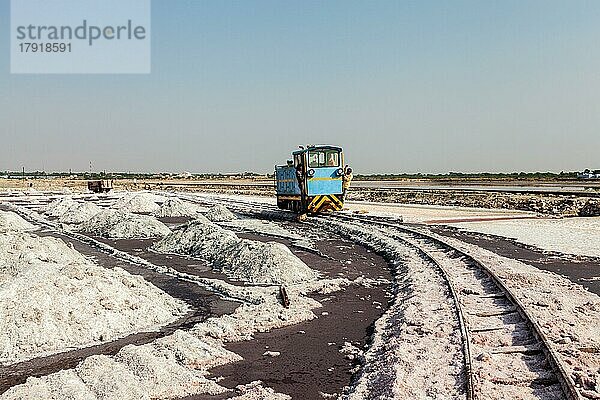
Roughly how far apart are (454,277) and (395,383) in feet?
22.9

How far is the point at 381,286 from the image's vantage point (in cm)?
1290

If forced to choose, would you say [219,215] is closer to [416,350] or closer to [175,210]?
[175,210]

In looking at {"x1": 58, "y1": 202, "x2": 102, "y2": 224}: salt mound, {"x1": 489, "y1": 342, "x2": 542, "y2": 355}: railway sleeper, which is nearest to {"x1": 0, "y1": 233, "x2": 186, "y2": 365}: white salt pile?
{"x1": 489, "y1": 342, "x2": 542, "y2": 355}: railway sleeper

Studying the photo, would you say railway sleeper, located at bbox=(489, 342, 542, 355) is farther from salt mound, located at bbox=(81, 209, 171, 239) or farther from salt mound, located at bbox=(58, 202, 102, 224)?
salt mound, located at bbox=(58, 202, 102, 224)

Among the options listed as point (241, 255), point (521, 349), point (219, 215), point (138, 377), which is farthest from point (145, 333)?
point (219, 215)

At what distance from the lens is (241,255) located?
15445 millimetres

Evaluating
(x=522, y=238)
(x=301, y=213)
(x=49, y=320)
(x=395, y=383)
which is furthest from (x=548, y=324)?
(x=301, y=213)

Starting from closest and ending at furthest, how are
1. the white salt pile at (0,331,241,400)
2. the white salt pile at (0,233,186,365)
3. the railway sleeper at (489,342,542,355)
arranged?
the white salt pile at (0,331,241,400) → the railway sleeper at (489,342,542,355) → the white salt pile at (0,233,186,365)

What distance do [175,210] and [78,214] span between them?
5638 millimetres

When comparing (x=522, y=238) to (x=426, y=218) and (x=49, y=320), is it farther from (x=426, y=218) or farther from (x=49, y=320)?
(x=49, y=320)

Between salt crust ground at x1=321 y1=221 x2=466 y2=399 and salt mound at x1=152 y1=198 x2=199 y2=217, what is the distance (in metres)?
24.1

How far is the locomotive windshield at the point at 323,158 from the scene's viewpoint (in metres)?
28.5

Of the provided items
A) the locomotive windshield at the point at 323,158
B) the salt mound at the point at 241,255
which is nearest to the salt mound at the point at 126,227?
the salt mound at the point at 241,255

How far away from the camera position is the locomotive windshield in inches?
1121
